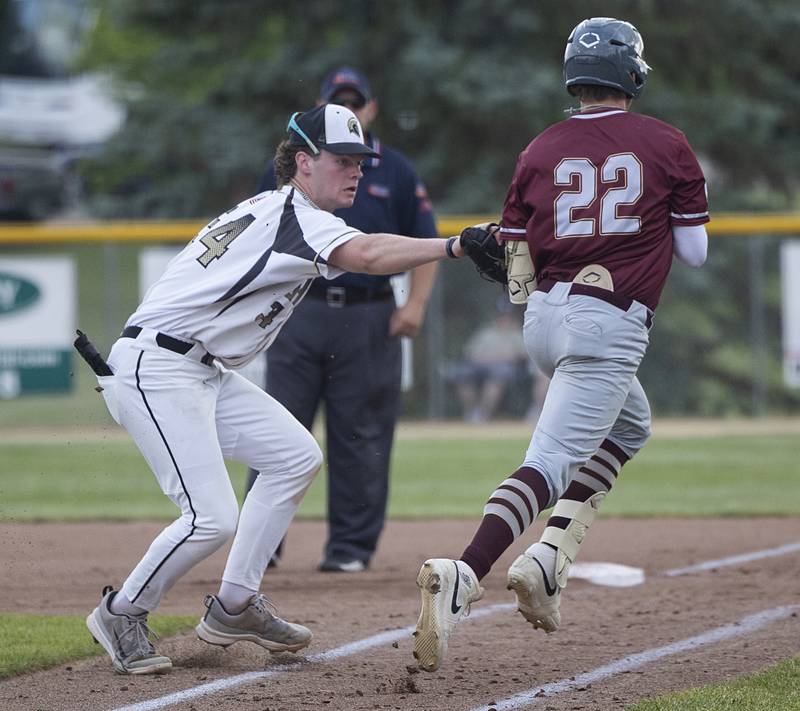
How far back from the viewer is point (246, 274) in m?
4.73

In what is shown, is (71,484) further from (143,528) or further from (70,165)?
(70,165)

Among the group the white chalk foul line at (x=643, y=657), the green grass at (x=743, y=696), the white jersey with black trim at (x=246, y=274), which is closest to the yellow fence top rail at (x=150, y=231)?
the white chalk foul line at (x=643, y=657)

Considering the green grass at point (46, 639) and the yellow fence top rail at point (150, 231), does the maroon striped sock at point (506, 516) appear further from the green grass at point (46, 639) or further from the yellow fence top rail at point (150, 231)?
the yellow fence top rail at point (150, 231)

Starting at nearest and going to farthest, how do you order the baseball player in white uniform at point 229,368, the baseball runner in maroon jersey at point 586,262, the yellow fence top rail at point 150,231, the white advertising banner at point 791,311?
the baseball runner in maroon jersey at point 586,262
the baseball player in white uniform at point 229,368
the yellow fence top rail at point 150,231
the white advertising banner at point 791,311

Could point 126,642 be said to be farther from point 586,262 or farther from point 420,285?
point 420,285

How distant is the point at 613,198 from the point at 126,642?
221 centimetres

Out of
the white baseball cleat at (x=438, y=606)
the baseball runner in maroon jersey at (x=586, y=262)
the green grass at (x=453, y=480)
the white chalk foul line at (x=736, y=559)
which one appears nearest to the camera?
the white baseball cleat at (x=438, y=606)

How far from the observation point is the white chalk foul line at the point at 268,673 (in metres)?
4.33

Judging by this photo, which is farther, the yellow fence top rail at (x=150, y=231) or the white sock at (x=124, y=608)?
the yellow fence top rail at (x=150, y=231)

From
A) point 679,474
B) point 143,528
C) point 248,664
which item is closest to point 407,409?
point 679,474

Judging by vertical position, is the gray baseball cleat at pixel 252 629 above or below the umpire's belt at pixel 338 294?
below

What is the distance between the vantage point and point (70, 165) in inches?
960

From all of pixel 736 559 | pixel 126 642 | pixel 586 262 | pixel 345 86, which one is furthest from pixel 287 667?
pixel 345 86

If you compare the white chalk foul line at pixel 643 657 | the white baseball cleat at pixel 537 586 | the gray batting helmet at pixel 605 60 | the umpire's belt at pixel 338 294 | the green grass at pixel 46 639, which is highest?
the gray batting helmet at pixel 605 60
